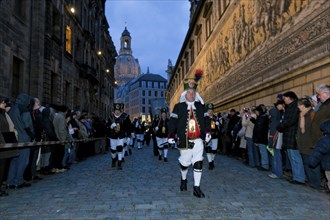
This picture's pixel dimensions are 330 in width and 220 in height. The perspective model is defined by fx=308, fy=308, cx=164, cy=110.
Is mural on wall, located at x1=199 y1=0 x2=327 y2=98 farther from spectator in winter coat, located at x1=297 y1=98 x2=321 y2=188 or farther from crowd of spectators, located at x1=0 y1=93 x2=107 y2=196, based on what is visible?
crowd of spectators, located at x1=0 y1=93 x2=107 y2=196

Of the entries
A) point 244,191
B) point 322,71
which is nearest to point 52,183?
point 244,191

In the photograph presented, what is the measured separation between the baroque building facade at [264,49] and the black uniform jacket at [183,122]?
3997 millimetres

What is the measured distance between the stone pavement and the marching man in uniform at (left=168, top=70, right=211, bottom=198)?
56 centimetres

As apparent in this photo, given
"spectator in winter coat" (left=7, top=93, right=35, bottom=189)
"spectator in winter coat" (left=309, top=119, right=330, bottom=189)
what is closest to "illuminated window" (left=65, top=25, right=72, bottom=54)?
"spectator in winter coat" (left=7, top=93, right=35, bottom=189)

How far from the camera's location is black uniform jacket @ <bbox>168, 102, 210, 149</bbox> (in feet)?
19.7

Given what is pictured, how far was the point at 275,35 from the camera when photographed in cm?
1112

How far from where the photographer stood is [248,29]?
14109mm

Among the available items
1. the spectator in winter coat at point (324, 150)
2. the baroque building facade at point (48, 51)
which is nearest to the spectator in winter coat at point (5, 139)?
the spectator in winter coat at point (324, 150)

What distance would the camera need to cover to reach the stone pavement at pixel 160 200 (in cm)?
438

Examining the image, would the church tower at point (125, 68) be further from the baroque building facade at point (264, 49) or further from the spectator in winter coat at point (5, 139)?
the spectator in winter coat at point (5, 139)

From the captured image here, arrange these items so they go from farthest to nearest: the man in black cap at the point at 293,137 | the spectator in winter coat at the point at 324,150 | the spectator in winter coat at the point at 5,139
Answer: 1. the man in black cap at the point at 293,137
2. the spectator in winter coat at the point at 5,139
3. the spectator in winter coat at the point at 324,150

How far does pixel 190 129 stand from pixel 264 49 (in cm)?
764

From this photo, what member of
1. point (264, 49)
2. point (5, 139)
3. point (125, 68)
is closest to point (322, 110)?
point (5, 139)

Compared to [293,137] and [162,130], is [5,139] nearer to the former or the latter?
[293,137]
